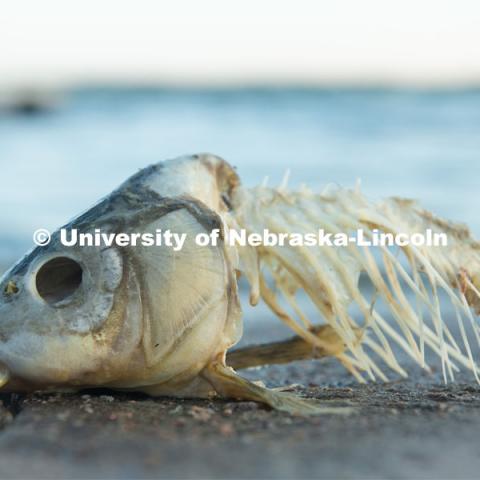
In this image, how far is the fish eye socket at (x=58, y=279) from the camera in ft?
10.8

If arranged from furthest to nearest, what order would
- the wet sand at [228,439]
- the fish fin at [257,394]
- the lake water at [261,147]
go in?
the lake water at [261,147] < the fish fin at [257,394] < the wet sand at [228,439]

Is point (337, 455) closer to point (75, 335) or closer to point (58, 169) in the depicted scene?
point (75, 335)

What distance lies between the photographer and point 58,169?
1778cm

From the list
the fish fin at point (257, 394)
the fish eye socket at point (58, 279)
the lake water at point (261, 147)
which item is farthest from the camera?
the lake water at point (261, 147)

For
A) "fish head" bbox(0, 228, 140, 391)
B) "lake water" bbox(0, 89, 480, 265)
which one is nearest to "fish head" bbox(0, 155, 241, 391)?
"fish head" bbox(0, 228, 140, 391)

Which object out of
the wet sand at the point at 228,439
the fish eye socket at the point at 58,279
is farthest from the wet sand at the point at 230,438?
the fish eye socket at the point at 58,279

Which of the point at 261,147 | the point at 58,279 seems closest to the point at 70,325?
the point at 58,279

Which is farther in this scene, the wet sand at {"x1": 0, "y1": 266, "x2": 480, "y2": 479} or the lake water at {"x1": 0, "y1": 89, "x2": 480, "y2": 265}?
the lake water at {"x1": 0, "y1": 89, "x2": 480, "y2": 265}

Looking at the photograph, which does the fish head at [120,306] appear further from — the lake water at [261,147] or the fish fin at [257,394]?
the lake water at [261,147]

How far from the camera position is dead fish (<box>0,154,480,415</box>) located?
124 inches

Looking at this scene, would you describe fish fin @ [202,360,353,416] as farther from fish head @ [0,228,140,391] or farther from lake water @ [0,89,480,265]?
lake water @ [0,89,480,265]

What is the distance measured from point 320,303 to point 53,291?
91 centimetres

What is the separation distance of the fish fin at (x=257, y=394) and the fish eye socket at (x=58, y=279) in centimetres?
53

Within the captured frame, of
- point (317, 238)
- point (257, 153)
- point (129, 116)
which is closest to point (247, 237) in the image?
point (317, 238)
